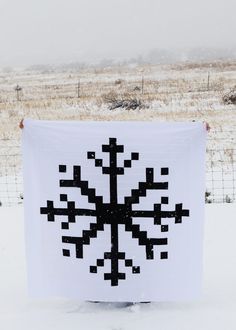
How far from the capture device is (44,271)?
3895 mm

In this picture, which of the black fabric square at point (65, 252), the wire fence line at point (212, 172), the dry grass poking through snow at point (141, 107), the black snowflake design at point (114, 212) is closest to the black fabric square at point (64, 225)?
the black snowflake design at point (114, 212)

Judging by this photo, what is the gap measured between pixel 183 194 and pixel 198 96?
18728 millimetres

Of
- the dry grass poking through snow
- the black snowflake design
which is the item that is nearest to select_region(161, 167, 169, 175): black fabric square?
the black snowflake design

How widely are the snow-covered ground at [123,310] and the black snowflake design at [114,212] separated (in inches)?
14.3

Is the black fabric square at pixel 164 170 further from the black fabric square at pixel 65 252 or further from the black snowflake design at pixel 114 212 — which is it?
the black fabric square at pixel 65 252

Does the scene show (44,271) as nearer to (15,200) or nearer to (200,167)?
(200,167)

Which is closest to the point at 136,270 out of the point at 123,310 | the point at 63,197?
the point at 123,310

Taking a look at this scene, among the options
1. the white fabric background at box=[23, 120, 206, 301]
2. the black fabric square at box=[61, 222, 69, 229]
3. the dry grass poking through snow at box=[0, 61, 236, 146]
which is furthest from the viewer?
the dry grass poking through snow at box=[0, 61, 236, 146]

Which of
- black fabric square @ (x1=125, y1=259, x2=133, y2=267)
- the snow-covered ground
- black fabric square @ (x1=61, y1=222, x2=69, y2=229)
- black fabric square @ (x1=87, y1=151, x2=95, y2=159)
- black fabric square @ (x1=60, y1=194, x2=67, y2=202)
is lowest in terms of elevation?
the snow-covered ground

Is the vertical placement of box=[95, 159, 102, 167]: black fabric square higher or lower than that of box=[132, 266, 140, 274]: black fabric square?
higher

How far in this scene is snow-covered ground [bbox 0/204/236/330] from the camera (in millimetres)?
3744

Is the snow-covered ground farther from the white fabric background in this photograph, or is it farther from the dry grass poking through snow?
the dry grass poking through snow

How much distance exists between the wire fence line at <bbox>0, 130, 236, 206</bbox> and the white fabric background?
3335 millimetres

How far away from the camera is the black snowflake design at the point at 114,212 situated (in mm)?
3672
